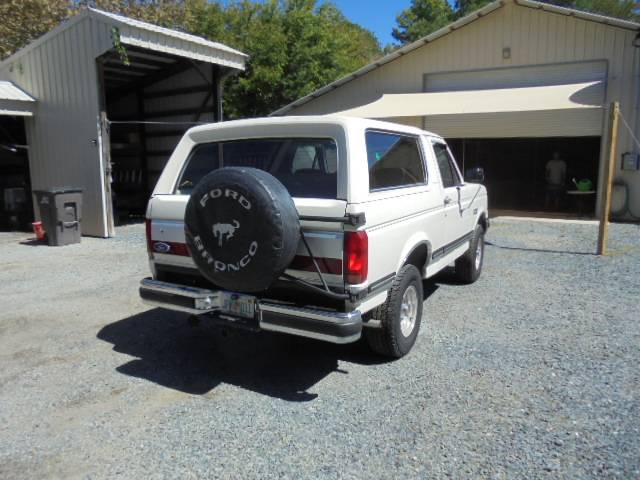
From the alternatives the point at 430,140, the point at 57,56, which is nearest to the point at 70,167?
the point at 57,56

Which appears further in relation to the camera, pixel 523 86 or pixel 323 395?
pixel 523 86

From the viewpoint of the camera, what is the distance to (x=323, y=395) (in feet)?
12.4

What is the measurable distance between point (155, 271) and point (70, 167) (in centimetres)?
788

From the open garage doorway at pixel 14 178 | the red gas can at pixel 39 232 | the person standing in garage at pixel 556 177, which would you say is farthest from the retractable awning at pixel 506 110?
the open garage doorway at pixel 14 178

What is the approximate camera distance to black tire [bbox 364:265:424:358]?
13.2ft

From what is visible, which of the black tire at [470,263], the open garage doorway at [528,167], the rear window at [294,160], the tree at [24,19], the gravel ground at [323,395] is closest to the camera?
the gravel ground at [323,395]

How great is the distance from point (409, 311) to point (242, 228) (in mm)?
1770

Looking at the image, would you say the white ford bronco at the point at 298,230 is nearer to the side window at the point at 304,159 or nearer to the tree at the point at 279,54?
the side window at the point at 304,159

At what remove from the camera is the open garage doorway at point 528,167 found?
51.5 feet

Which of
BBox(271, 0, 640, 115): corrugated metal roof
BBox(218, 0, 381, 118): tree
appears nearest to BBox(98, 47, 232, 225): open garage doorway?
BBox(271, 0, 640, 115): corrugated metal roof

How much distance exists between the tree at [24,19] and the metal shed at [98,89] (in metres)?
8.74

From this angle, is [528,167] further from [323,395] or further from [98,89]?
[323,395]

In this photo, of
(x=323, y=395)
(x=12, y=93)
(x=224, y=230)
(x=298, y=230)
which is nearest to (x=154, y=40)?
(x=12, y=93)

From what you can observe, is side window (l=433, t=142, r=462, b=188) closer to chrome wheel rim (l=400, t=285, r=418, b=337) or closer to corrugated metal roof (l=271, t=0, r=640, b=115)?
chrome wheel rim (l=400, t=285, r=418, b=337)
